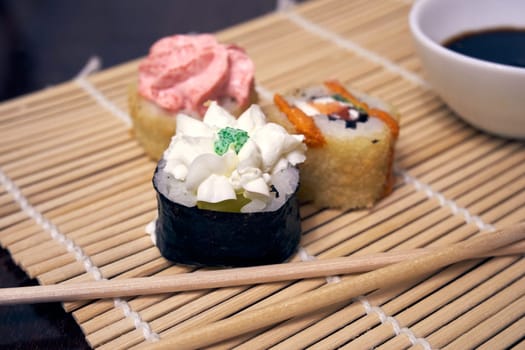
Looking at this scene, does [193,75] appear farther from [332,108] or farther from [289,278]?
[289,278]

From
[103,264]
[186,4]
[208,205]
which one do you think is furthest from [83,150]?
[186,4]

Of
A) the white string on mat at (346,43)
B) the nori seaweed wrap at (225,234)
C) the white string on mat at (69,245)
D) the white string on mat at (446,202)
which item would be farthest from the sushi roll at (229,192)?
the white string on mat at (346,43)

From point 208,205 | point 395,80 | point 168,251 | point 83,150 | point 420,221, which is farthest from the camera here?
point 395,80

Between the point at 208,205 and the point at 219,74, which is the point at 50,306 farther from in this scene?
the point at 219,74

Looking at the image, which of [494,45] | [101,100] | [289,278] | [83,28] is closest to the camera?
[289,278]

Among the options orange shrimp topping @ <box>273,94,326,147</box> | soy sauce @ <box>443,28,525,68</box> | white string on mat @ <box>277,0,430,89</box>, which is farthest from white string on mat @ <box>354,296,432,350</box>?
white string on mat @ <box>277,0,430,89</box>

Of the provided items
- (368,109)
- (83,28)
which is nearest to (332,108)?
(368,109)
